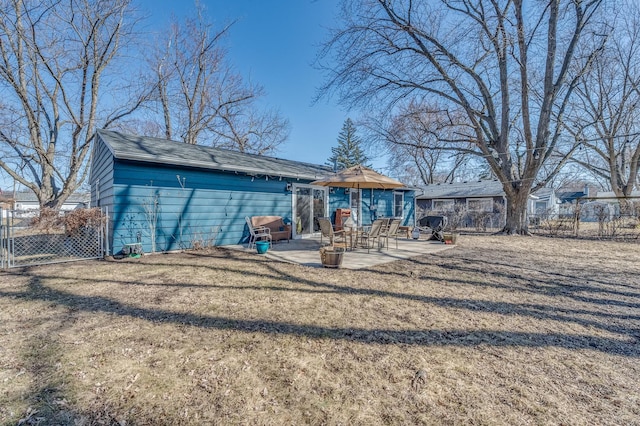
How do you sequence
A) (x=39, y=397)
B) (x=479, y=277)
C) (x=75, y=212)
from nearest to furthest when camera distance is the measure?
1. (x=39, y=397)
2. (x=479, y=277)
3. (x=75, y=212)

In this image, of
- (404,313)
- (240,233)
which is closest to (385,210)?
(240,233)

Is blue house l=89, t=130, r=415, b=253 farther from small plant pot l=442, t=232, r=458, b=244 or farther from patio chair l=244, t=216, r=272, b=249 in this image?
small plant pot l=442, t=232, r=458, b=244

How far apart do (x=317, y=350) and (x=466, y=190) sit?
900 inches

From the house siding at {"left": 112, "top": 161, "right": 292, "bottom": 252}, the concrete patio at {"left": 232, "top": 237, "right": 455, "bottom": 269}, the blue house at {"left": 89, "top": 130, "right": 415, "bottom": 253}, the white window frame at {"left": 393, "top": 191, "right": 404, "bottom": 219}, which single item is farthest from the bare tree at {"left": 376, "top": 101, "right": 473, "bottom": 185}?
the house siding at {"left": 112, "top": 161, "right": 292, "bottom": 252}

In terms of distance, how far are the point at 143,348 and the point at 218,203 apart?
6193 mm

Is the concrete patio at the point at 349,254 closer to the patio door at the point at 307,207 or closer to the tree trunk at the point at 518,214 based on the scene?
the patio door at the point at 307,207

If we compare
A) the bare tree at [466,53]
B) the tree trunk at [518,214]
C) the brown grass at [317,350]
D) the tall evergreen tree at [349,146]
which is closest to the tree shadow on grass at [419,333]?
the brown grass at [317,350]

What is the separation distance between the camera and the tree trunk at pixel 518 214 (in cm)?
1266

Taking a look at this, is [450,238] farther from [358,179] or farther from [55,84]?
[55,84]

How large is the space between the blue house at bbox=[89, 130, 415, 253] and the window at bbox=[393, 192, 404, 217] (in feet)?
20.1

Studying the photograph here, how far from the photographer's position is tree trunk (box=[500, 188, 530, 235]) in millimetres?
12656

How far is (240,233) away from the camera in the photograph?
8.93 metres

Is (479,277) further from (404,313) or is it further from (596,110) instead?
(596,110)

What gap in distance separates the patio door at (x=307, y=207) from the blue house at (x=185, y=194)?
0.04m
